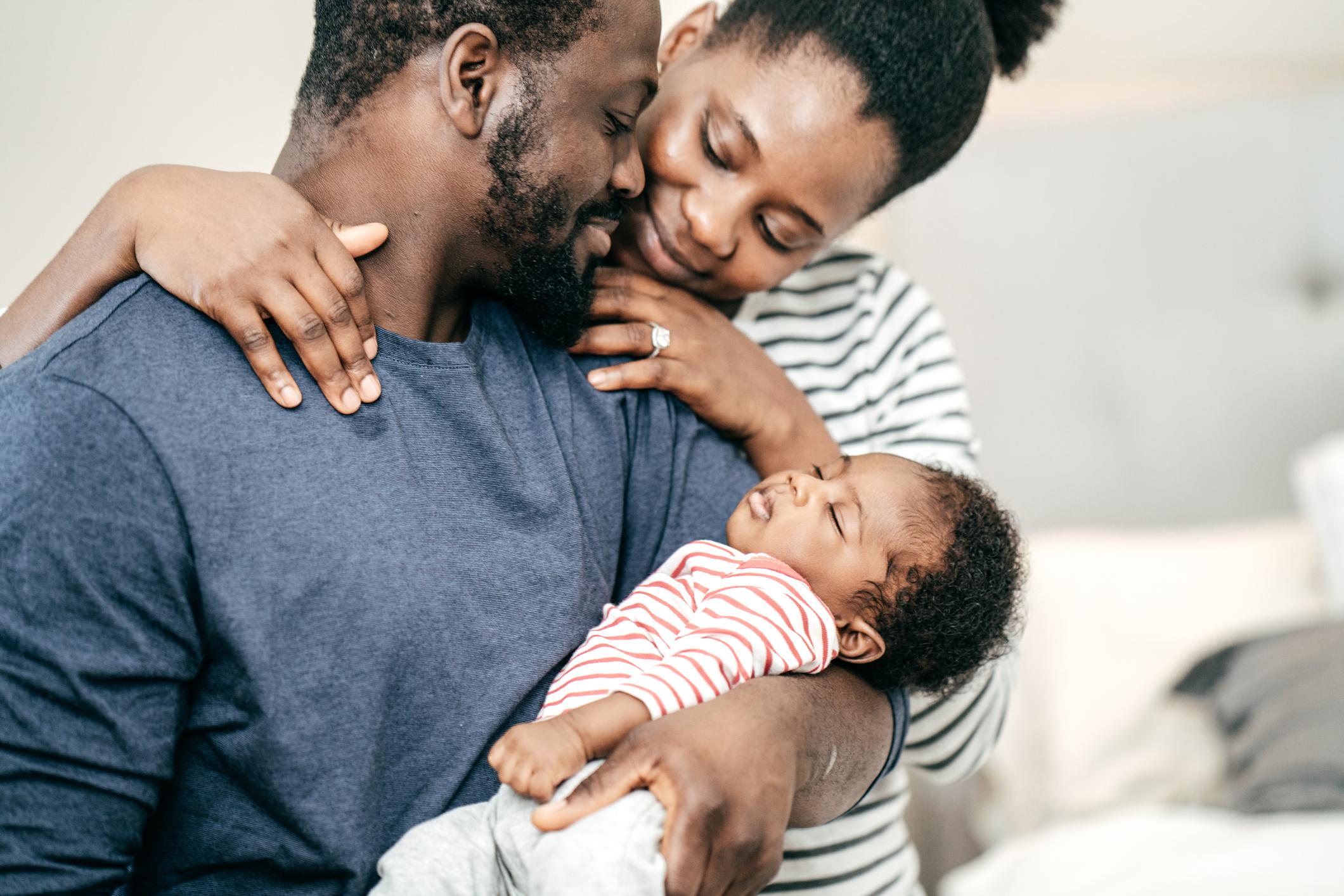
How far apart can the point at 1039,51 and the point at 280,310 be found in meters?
2.05

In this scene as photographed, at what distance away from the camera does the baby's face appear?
113 cm

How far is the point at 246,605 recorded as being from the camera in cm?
84

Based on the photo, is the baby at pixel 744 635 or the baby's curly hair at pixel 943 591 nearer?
the baby at pixel 744 635

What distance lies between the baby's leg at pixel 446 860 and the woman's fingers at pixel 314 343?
38cm

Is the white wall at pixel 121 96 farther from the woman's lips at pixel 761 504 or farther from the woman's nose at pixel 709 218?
the woman's lips at pixel 761 504

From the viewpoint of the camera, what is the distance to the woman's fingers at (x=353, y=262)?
0.93m

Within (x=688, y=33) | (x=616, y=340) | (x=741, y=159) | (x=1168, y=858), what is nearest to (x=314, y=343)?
(x=616, y=340)

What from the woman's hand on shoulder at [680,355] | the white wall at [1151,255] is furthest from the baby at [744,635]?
the white wall at [1151,255]

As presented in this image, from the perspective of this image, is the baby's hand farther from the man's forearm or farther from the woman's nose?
the woman's nose

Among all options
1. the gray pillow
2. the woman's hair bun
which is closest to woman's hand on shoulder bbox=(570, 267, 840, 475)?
the woman's hair bun

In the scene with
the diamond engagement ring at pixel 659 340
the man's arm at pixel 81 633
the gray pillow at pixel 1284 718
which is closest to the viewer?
the man's arm at pixel 81 633

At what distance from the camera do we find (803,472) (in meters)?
1.22

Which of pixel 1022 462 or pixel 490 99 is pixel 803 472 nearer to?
pixel 490 99

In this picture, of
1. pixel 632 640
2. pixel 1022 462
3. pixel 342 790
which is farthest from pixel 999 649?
Result: pixel 1022 462
